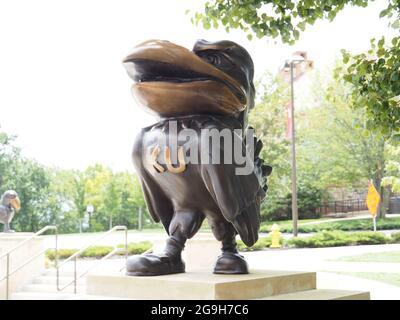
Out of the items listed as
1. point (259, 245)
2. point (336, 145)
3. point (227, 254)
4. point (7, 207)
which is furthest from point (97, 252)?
point (336, 145)

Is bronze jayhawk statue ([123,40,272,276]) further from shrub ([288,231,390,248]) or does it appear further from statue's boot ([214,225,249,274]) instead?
shrub ([288,231,390,248])

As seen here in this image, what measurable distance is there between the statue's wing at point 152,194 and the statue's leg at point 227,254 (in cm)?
26

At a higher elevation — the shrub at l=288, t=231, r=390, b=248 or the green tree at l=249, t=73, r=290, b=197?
the green tree at l=249, t=73, r=290, b=197

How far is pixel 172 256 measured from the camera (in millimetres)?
2824

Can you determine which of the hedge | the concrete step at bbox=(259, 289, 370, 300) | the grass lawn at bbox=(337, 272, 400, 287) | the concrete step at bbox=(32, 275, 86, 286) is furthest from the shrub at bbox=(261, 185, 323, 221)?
the concrete step at bbox=(259, 289, 370, 300)

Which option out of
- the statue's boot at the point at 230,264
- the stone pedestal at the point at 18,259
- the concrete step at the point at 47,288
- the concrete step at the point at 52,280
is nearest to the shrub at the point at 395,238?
the concrete step at the point at 52,280

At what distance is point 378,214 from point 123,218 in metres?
14.6

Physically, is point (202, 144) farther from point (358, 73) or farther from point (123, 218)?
point (123, 218)

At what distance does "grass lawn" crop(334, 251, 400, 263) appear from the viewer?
40.6ft

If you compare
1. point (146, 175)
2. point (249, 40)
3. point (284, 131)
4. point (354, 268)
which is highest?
point (284, 131)

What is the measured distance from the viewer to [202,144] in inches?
106

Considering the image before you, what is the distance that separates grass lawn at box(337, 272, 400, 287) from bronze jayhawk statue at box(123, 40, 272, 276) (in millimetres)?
6681

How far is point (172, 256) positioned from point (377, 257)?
11.2m
